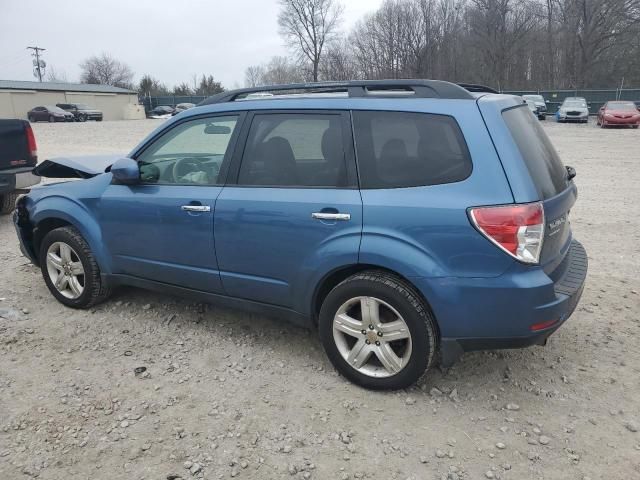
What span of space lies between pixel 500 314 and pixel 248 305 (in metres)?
1.68

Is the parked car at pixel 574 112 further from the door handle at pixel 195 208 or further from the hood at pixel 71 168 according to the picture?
the door handle at pixel 195 208

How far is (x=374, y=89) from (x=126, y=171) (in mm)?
1874

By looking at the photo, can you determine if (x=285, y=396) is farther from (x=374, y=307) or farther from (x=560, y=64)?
(x=560, y=64)

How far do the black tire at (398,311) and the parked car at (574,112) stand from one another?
3017 centimetres

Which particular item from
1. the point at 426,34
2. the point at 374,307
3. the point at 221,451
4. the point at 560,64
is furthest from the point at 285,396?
the point at 426,34

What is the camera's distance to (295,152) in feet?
11.0

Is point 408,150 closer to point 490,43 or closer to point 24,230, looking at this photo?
point 24,230

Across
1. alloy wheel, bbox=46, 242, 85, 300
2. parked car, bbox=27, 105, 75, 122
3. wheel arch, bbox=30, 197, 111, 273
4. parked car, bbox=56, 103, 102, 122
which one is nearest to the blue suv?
wheel arch, bbox=30, 197, 111, 273

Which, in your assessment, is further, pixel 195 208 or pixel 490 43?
pixel 490 43

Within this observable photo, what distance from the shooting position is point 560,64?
5041cm

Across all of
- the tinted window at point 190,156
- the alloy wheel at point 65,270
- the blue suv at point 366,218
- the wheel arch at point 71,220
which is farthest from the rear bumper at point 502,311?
the alloy wheel at point 65,270

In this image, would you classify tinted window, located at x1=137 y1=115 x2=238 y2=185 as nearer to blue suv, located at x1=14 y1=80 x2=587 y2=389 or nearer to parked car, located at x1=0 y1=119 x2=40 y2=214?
blue suv, located at x1=14 y1=80 x2=587 y2=389

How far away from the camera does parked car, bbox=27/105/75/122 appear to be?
43.0 m

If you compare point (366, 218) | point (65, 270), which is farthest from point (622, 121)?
point (65, 270)
